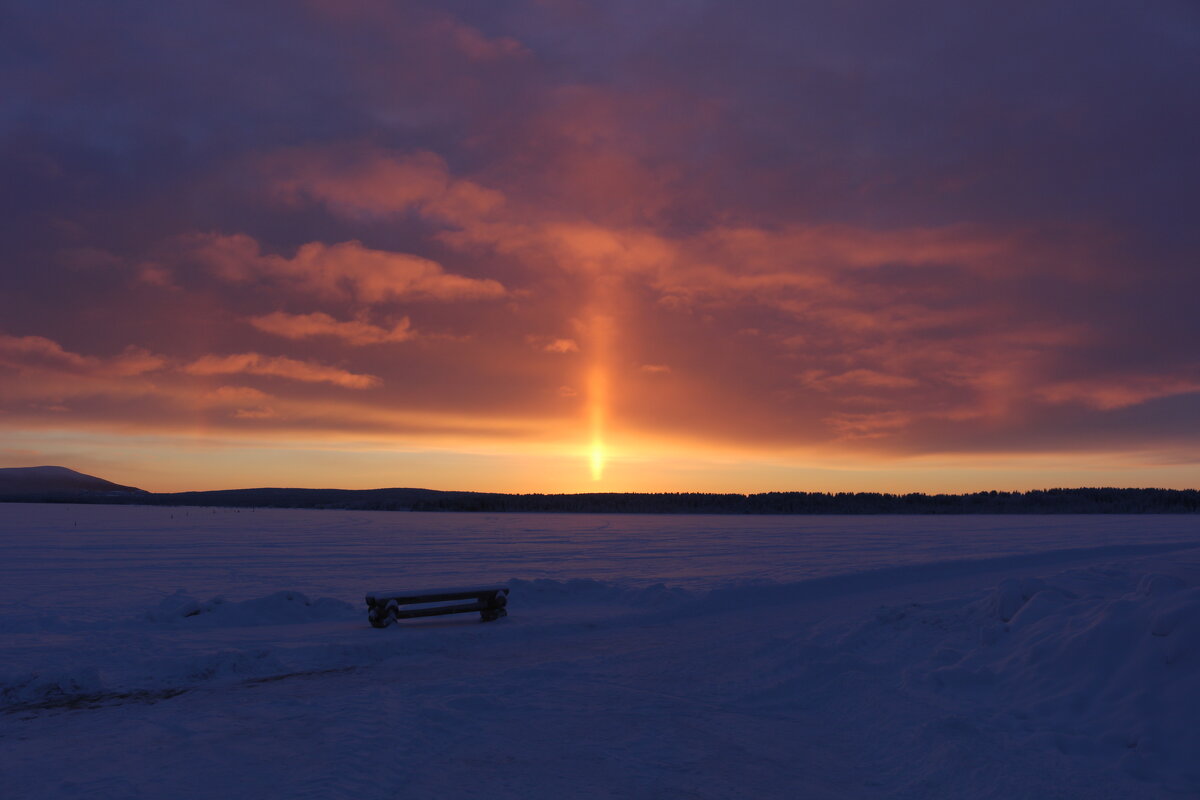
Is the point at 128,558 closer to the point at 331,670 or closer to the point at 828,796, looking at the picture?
the point at 331,670

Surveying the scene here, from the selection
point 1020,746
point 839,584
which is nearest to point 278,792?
point 1020,746

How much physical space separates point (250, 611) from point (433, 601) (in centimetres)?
351

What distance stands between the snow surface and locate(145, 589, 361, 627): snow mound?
6 cm

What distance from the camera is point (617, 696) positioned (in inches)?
356

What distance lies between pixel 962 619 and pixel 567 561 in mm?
16416

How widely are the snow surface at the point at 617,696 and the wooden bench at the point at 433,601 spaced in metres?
0.34

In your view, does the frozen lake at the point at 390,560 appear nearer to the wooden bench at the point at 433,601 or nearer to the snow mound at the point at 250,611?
the snow mound at the point at 250,611

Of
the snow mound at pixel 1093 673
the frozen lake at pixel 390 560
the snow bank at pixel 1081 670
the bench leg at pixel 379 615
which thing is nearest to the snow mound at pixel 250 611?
the bench leg at pixel 379 615

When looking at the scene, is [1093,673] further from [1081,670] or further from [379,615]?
[379,615]

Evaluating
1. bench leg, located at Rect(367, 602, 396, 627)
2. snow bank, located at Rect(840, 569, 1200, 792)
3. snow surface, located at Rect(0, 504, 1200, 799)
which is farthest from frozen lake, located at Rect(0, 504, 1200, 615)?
snow bank, located at Rect(840, 569, 1200, 792)

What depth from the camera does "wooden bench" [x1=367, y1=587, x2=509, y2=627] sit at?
13.7 metres

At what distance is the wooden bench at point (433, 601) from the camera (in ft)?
45.0

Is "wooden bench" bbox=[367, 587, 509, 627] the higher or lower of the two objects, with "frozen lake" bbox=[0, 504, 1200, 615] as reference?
higher

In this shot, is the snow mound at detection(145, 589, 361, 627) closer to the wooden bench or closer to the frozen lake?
the wooden bench
